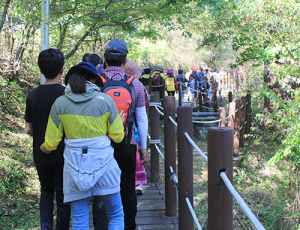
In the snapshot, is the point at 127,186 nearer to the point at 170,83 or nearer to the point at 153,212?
the point at 153,212

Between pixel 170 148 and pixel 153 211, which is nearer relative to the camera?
pixel 170 148

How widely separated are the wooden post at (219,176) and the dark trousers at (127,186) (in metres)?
1.10

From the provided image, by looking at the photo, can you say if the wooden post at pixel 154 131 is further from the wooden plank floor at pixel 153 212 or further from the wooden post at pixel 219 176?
the wooden post at pixel 219 176

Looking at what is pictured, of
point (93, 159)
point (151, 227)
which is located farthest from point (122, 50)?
point (151, 227)

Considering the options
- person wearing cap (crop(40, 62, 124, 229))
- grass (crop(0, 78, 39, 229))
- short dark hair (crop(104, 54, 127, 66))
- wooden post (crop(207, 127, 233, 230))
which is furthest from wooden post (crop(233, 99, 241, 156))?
wooden post (crop(207, 127, 233, 230))

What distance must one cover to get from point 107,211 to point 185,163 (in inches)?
27.4

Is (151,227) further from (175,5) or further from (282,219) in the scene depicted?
(175,5)

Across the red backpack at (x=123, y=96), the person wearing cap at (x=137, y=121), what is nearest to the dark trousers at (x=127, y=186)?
the person wearing cap at (x=137, y=121)

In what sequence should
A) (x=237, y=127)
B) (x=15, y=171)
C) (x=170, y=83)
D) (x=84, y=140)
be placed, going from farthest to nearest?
(x=170, y=83) < (x=237, y=127) < (x=15, y=171) < (x=84, y=140)

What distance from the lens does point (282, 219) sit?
15.4 ft

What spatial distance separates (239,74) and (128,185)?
14.0m

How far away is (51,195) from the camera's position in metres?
2.47

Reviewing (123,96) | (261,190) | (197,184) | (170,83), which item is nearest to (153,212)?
(123,96)

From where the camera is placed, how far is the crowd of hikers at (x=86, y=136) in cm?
191
